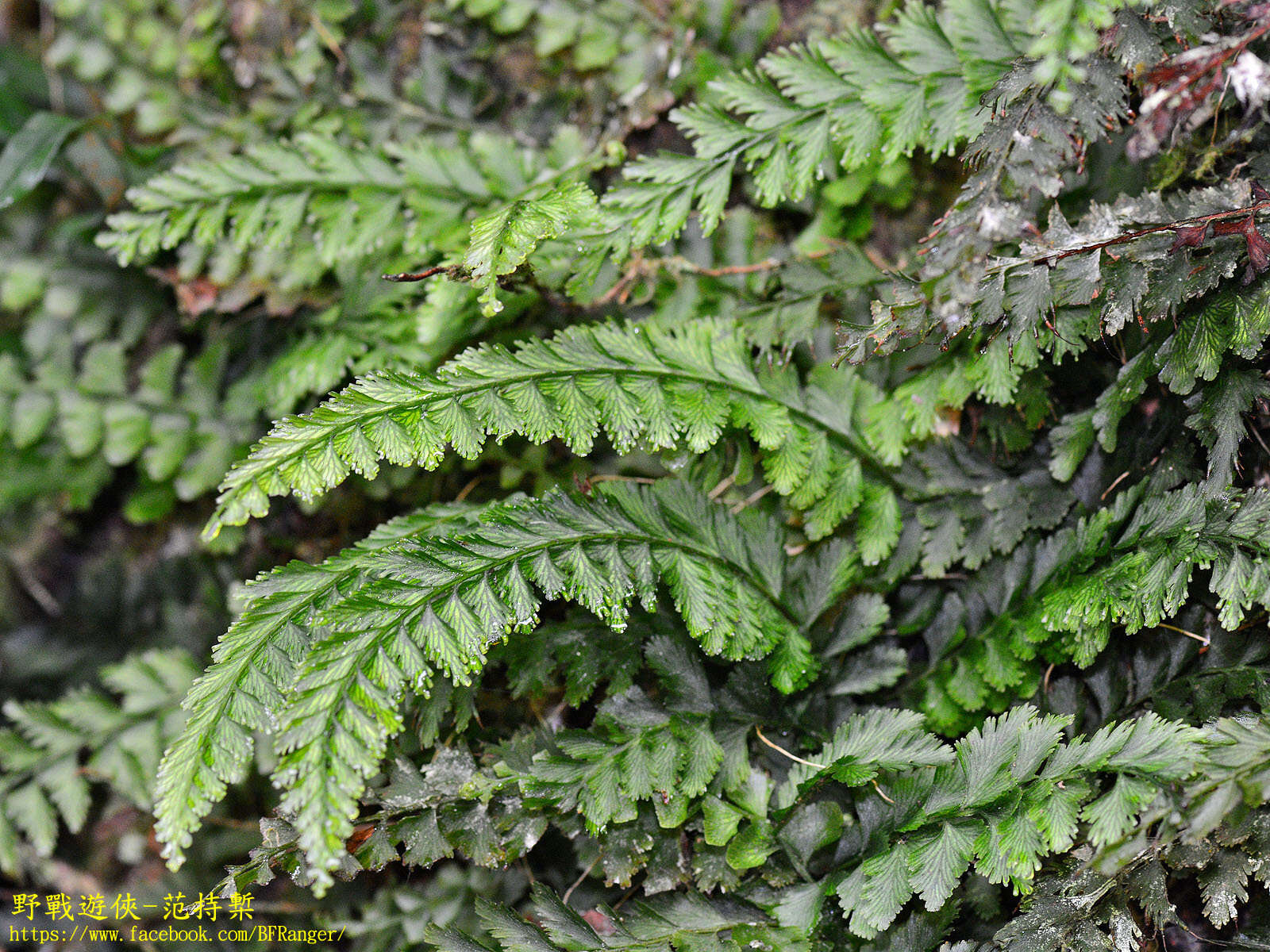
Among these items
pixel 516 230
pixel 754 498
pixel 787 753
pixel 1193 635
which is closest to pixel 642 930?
pixel 787 753

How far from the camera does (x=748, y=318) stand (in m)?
2.08

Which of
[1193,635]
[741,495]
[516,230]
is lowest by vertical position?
[741,495]

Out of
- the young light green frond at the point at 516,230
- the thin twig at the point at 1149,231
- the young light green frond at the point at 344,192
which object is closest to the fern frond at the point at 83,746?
the young light green frond at the point at 344,192

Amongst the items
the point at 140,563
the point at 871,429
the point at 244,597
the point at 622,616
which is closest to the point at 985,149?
the point at 871,429

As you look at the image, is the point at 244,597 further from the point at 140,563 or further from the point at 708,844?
the point at 140,563

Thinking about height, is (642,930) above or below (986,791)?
below

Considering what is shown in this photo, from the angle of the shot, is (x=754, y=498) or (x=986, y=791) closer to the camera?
(x=986, y=791)


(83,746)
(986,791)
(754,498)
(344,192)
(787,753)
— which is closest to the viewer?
(986,791)

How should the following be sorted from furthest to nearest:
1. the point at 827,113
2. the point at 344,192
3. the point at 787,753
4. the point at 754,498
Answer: the point at 344,192, the point at 754,498, the point at 827,113, the point at 787,753

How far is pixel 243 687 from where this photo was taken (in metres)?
1.50

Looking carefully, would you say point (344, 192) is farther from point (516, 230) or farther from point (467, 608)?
point (467, 608)

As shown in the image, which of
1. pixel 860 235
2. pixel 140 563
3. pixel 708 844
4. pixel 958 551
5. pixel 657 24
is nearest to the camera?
pixel 708 844

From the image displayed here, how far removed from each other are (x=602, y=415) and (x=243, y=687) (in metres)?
0.82

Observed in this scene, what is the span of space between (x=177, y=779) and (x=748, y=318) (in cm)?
152
